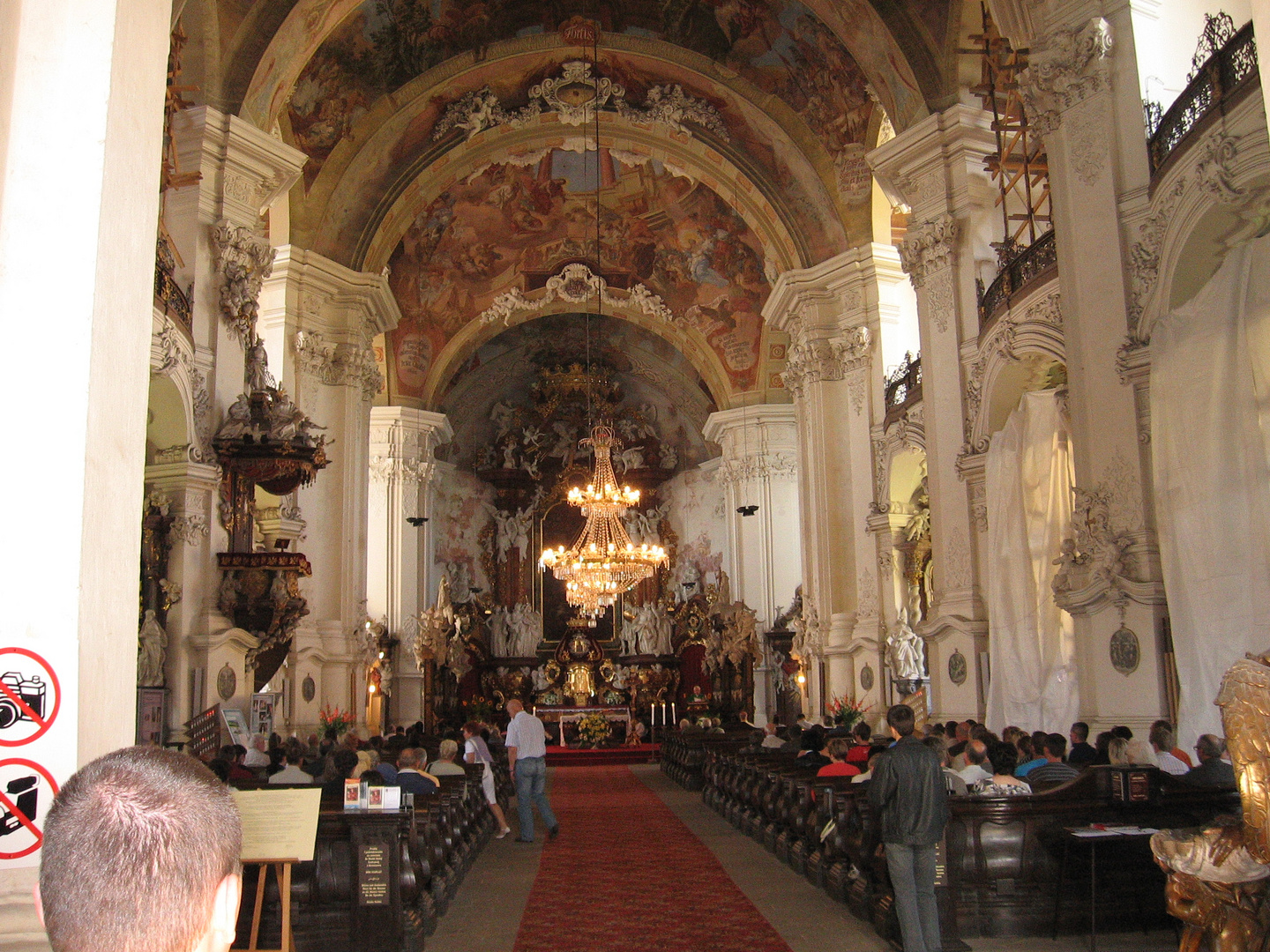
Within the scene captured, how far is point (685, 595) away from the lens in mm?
29406

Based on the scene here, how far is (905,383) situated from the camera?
16188mm

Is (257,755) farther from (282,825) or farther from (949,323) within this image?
(949,323)

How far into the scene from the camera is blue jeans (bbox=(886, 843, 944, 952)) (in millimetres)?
5414

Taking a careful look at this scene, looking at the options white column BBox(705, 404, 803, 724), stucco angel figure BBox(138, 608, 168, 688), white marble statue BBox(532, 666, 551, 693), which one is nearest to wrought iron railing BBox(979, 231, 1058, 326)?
stucco angel figure BBox(138, 608, 168, 688)

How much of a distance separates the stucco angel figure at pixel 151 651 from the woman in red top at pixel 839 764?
639cm

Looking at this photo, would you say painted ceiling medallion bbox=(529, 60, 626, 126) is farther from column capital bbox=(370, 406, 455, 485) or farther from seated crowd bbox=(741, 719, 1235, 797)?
seated crowd bbox=(741, 719, 1235, 797)

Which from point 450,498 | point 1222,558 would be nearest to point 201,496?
point 1222,558

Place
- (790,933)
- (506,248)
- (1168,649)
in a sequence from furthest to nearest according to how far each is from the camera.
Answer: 1. (506,248)
2. (1168,649)
3. (790,933)

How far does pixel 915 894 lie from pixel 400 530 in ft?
66.0

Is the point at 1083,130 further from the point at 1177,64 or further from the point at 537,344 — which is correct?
the point at 537,344

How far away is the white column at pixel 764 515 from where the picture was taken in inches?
957

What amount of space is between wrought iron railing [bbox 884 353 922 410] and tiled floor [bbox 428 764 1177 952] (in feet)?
23.8

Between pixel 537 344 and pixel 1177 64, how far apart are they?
21044 mm

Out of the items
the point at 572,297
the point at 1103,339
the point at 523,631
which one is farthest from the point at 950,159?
the point at 523,631
